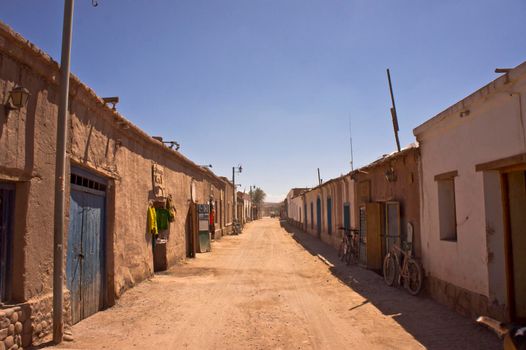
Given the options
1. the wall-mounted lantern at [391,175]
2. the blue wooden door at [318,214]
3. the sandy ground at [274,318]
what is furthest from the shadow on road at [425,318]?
the blue wooden door at [318,214]

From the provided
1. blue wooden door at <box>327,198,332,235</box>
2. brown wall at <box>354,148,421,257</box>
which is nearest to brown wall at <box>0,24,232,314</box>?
brown wall at <box>354,148,421,257</box>

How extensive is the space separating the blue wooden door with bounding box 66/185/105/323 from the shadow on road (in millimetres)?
4520

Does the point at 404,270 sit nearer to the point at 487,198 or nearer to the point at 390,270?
the point at 390,270

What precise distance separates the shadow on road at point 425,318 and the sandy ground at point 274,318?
0.04ft

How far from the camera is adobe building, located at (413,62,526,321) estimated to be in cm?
585

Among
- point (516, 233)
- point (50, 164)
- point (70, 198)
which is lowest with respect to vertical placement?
point (516, 233)

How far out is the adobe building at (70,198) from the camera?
16.5 ft

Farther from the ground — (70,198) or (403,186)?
(403,186)

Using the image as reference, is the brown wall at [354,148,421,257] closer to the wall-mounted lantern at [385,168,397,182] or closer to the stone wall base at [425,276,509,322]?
the wall-mounted lantern at [385,168,397,182]

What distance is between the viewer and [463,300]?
7.04 meters

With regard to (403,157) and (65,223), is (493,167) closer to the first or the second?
(403,157)

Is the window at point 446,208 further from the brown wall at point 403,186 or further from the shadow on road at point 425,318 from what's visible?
the shadow on road at point 425,318

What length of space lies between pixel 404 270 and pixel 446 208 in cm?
189

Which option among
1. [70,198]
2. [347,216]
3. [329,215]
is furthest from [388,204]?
[329,215]
